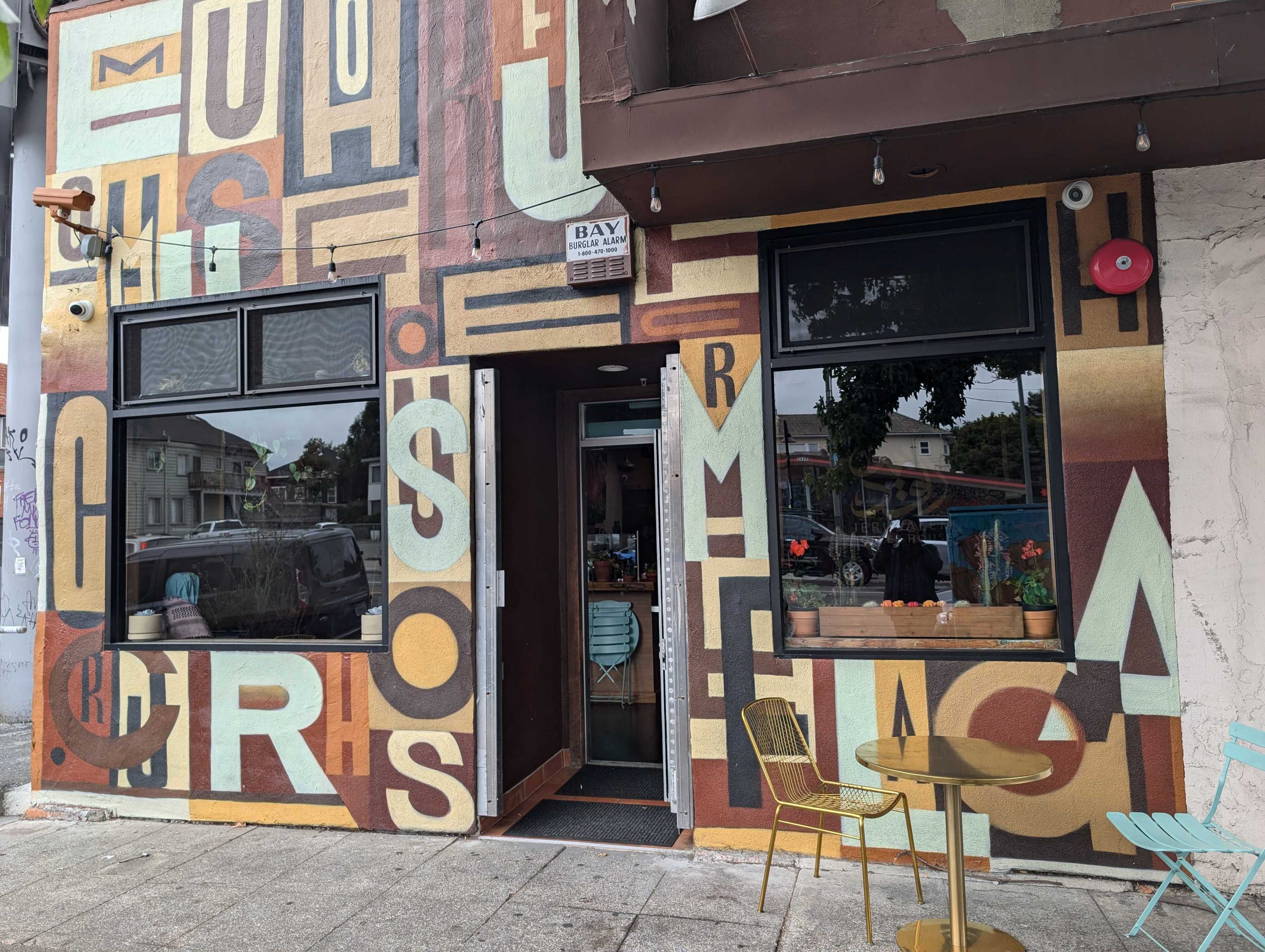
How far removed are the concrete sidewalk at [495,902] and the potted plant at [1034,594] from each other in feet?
3.94

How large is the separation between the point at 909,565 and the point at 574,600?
2.72 metres

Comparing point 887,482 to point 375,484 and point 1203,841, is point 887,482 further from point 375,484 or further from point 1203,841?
point 375,484

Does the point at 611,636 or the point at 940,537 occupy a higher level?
the point at 940,537

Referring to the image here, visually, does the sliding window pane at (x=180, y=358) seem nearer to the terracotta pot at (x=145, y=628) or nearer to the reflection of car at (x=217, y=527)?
the reflection of car at (x=217, y=527)

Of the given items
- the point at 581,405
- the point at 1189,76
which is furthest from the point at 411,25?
the point at 1189,76

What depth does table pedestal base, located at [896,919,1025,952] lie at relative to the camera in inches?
137

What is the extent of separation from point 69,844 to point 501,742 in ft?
8.65

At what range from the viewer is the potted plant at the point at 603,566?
22.7 feet

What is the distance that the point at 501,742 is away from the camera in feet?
17.2

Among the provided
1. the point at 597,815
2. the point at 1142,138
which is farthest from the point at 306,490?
the point at 1142,138

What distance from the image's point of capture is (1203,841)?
3.41 metres

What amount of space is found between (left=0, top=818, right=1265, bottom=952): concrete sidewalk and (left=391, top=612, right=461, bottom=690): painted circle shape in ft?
3.01

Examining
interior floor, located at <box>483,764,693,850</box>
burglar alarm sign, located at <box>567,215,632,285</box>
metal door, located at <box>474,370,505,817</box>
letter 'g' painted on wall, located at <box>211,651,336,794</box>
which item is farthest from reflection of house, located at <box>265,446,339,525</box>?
interior floor, located at <box>483,764,693,850</box>

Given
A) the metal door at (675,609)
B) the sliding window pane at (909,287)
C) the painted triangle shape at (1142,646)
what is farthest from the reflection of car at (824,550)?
the painted triangle shape at (1142,646)
